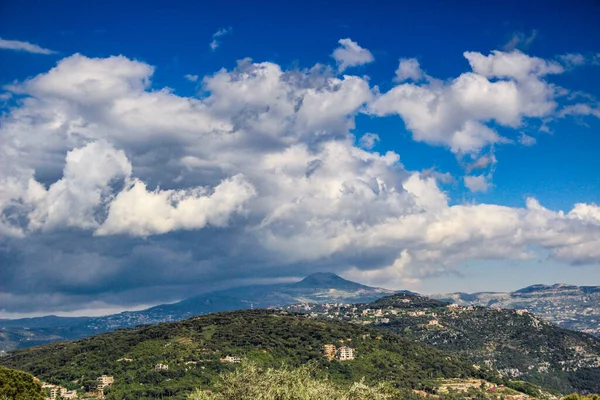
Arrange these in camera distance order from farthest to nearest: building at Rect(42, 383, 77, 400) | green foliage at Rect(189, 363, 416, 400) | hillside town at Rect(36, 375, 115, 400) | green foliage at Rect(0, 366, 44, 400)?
building at Rect(42, 383, 77, 400), hillside town at Rect(36, 375, 115, 400), green foliage at Rect(0, 366, 44, 400), green foliage at Rect(189, 363, 416, 400)

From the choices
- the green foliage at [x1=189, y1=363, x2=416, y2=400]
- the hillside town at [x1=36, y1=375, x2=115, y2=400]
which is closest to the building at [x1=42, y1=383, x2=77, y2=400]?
the hillside town at [x1=36, y1=375, x2=115, y2=400]

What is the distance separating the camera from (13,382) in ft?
328

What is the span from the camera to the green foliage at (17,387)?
317 feet

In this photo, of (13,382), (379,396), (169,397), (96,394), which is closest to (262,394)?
(379,396)

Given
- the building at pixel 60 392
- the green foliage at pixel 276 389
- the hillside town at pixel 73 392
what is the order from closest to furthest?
the green foliage at pixel 276 389 < the hillside town at pixel 73 392 < the building at pixel 60 392

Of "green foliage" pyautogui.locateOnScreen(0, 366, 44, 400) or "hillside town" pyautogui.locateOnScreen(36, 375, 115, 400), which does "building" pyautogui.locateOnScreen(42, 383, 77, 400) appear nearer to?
"hillside town" pyautogui.locateOnScreen(36, 375, 115, 400)

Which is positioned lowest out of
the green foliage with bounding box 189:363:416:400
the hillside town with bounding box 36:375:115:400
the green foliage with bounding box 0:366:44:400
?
the hillside town with bounding box 36:375:115:400

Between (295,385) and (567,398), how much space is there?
89104mm

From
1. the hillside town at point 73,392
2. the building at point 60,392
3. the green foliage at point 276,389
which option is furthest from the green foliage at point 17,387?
the building at point 60,392

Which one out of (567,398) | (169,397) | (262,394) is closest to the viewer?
(262,394)

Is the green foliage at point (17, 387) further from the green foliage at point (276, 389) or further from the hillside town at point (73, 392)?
the hillside town at point (73, 392)

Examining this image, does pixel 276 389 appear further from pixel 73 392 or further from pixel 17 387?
pixel 73 392

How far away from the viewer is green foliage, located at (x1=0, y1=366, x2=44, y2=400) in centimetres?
9669

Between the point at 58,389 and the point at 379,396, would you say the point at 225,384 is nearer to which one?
the point at 379,396
